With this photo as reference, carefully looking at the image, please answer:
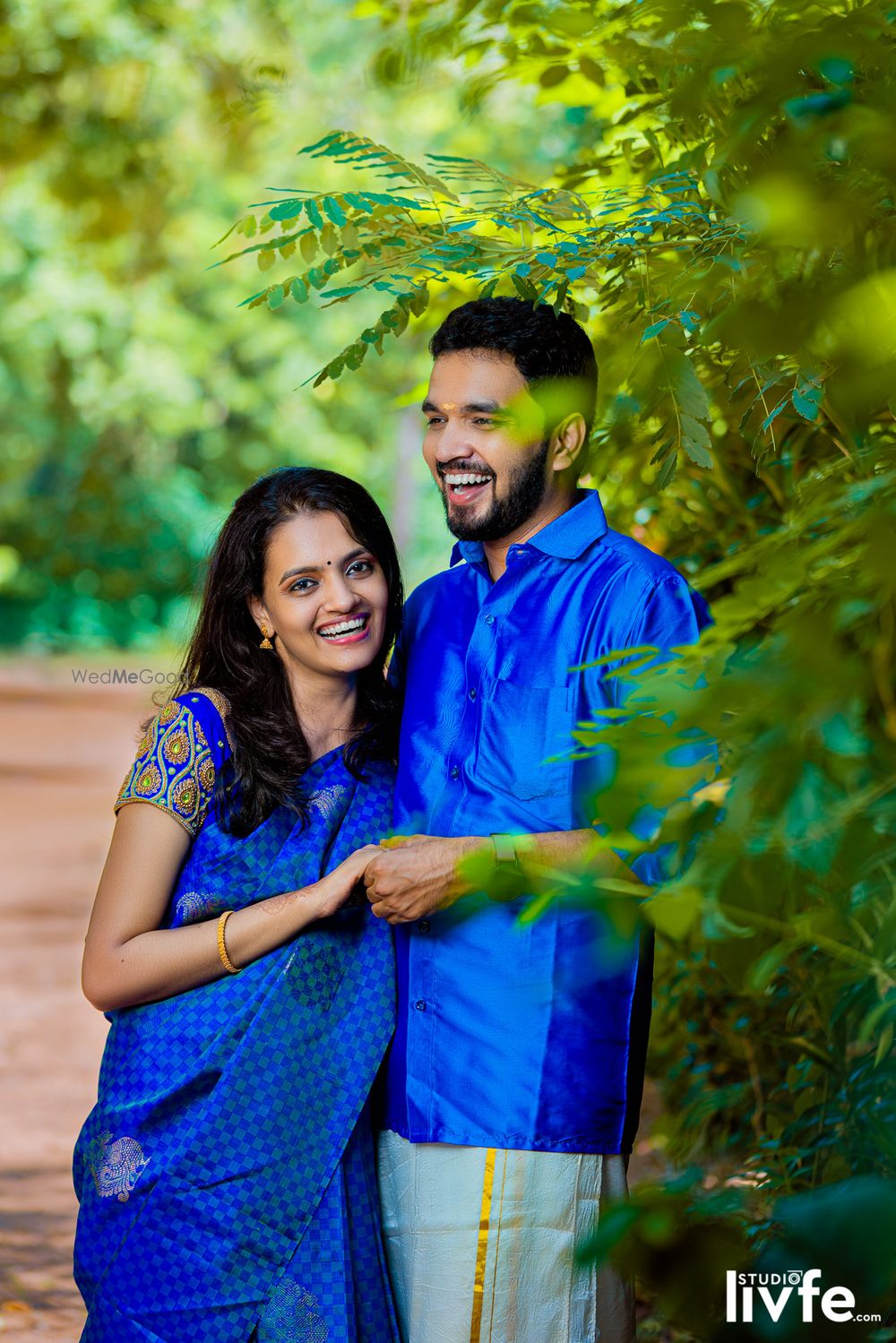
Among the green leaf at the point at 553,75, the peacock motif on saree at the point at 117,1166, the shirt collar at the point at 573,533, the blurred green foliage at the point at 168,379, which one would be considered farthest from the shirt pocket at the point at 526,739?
the blurred green foliage at the point at 168,379

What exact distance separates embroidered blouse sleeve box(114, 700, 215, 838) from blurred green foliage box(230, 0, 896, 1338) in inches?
28.1

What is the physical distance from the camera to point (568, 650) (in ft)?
8.46

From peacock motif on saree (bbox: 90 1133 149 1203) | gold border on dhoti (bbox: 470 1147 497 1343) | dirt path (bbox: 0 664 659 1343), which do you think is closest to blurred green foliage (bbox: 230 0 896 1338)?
gold border on dhoti (bbox: 470 1147 497 1343)

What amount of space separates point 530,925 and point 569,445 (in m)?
0.85

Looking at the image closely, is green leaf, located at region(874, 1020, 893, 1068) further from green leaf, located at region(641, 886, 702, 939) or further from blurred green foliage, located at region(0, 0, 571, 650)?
blurred green foliage, located at region(0, 0, 571, 650)

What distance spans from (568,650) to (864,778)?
1444 millimetres

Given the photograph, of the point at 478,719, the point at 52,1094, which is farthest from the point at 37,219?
the point at 478,719

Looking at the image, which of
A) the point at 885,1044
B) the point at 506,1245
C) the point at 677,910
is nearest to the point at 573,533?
the point at 885,1044

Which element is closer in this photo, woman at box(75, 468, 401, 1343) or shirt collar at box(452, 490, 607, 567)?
woman at box(75, 468, 401, 1343)

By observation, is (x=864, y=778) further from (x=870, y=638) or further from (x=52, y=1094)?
(x=52, y=1094)

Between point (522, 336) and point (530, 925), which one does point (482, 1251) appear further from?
point (522, 336)

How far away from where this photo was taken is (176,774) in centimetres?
266

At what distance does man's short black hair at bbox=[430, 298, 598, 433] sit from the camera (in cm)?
267

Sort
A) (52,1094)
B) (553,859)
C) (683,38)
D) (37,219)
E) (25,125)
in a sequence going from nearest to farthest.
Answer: (683,38)
(553,859)
(52,1094)
(25,125)
(37,219)
